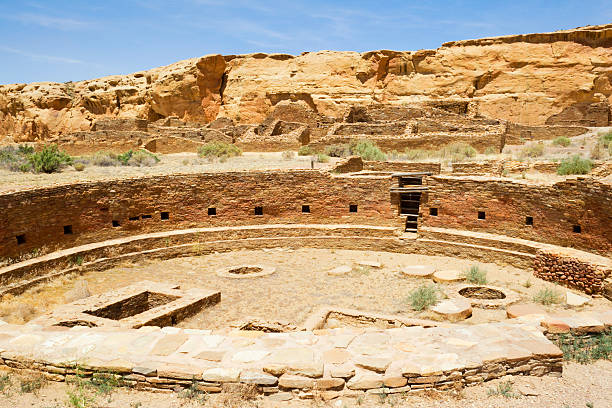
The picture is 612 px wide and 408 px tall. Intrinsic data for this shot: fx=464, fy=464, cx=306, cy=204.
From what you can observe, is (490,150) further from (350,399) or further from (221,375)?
(221,375)

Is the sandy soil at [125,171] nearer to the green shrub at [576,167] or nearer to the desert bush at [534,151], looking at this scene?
the green shrub at [576,167]

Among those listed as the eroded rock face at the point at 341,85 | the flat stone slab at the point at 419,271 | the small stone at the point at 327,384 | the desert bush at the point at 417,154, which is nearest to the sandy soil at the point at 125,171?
the desert bush at the point at 417,154

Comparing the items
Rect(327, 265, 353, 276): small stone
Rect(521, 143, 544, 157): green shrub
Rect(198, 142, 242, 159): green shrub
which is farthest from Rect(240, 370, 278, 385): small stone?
Rect(198, 142, 242, 159): green shrub

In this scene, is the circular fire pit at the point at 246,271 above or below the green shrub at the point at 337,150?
below

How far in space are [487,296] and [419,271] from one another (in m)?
2.01

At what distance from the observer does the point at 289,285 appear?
39.2 feet

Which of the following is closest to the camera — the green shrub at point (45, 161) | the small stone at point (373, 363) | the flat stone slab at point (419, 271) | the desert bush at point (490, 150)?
the small stone at point (373, 363)

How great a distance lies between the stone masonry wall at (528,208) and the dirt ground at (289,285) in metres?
1.39

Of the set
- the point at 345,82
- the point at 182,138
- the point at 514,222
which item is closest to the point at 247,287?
the point at 514,222

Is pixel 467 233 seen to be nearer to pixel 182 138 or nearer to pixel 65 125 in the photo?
pixel 182 138

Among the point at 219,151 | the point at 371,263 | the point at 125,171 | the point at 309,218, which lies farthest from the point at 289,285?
the point at 219,151

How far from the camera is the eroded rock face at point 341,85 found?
3594 centimetres

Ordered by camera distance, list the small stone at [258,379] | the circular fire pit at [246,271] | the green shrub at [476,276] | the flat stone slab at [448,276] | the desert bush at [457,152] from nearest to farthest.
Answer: the small stone at [258,379]
the green shrub at [476,276]
the flat stone slab at [448,276]
the circular fire pit at [246,271]
the desert bush at [457,152]

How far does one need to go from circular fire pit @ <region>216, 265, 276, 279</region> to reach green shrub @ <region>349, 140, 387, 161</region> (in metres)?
8.72
